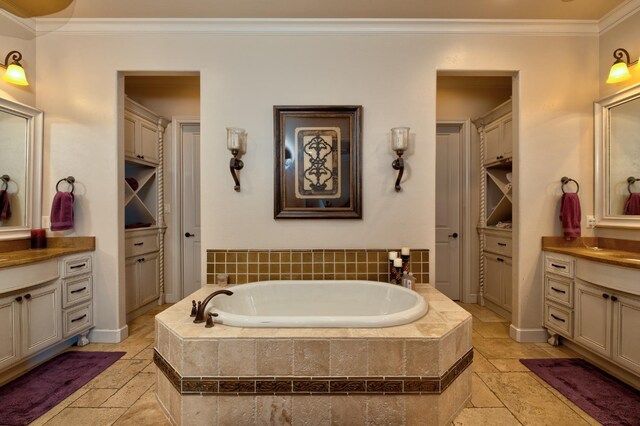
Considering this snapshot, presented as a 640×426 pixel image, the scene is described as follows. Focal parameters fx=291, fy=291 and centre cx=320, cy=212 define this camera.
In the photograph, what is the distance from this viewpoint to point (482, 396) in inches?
71.1

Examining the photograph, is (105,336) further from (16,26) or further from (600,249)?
(600,249)

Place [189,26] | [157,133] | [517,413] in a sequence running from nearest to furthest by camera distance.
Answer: [517,413], [189,26], [157,133]

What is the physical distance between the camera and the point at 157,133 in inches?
135

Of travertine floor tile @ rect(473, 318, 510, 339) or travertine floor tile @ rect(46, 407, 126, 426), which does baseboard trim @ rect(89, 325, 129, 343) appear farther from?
travertine floor tile @ rect(473, 318, 510, 339)

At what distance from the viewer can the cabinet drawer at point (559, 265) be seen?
230 cm

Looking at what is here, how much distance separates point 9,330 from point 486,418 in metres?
2.98

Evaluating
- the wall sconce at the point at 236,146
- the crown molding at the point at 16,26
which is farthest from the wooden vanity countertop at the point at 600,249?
the crown molding at the point at 16,26

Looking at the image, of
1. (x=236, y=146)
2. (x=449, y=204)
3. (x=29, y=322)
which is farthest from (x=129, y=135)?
(x=449, y=204)

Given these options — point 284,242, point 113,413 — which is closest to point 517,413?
point 284,242

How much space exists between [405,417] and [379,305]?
31.8 inches

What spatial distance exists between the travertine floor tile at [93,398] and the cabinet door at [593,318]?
329 centimetres

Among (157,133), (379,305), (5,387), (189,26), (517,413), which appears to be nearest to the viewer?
(517,413)

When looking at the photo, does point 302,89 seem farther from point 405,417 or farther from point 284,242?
point 405,417

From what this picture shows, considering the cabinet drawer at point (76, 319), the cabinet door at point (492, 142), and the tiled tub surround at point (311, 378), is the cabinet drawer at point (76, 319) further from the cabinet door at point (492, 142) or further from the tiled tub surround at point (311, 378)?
the cabinet door at point (492, 142)
